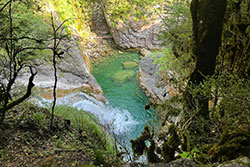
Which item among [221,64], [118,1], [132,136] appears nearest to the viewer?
[221,64]

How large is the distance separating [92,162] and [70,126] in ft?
5.68

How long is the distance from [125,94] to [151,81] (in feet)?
6.46

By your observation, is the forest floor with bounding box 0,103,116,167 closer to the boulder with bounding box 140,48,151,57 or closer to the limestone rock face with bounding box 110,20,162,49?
the boulder with bounding box 140,48,151,57

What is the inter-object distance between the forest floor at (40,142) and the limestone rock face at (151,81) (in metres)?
6.08

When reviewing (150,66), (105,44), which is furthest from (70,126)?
(105,44)

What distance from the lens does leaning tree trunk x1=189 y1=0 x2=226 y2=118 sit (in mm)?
3482

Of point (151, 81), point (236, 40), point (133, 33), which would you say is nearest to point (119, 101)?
point (151, 81)

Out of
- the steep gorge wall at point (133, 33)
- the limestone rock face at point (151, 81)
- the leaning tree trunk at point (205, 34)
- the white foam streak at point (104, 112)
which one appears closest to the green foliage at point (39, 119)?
the white foam streak at point (104, 112)

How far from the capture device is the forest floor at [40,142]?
3.54m

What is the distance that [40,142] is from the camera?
414cm

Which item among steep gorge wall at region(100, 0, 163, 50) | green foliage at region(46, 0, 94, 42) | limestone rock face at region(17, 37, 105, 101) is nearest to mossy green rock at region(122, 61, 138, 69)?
steep gorge wall at region(100, 0, 163, 50)

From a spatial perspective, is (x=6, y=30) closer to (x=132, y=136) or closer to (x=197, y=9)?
(x=197, y=9)

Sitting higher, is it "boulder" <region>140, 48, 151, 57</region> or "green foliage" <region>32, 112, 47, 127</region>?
"boulder" <region>140, 48, 151, 57</region>

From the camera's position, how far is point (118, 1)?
17703mm
